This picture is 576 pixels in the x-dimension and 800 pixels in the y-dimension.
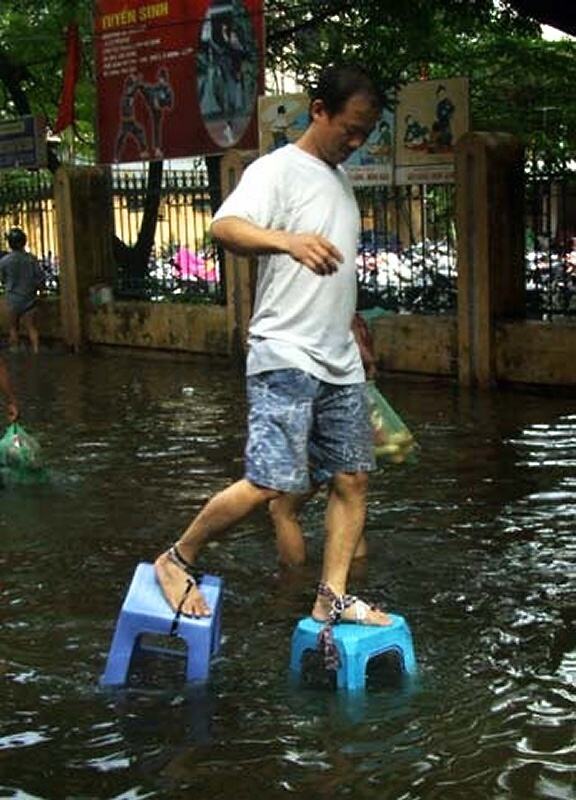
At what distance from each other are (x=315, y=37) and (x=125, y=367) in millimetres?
4637

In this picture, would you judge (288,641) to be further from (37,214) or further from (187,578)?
(37,214)

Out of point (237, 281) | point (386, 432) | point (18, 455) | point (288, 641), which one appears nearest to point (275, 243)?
point (288, 641)

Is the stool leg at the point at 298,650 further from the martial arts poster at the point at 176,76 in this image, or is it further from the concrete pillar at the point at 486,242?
the martial arts poster at the point at 176,76

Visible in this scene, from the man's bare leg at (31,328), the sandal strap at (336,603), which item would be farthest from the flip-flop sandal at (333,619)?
the man's bare leg at (31,328)

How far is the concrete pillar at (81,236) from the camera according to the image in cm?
1708

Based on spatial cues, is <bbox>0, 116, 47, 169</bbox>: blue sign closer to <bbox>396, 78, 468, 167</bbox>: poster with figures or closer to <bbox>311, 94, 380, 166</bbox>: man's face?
<bbox>396, 78, 468, 167</bbox>: poster with figures

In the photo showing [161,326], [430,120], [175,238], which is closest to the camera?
[430,120]

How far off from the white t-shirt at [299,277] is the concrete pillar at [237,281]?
966 centimetres

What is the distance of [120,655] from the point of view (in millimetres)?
4617

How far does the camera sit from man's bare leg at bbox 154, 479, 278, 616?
4602 millimetres

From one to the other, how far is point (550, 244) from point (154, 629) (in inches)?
328

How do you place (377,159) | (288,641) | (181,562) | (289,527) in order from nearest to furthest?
(181,562) → (288,641) → (289,527) → (377,159)

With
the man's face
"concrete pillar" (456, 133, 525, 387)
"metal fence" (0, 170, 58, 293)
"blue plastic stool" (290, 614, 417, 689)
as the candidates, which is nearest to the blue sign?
"metal fence" (0, 170, 58, 293)

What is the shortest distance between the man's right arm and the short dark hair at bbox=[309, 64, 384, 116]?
508 mm
